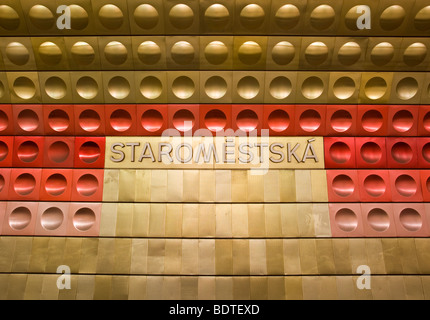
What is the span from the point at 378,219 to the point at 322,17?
3128 mm

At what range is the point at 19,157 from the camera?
226 inches

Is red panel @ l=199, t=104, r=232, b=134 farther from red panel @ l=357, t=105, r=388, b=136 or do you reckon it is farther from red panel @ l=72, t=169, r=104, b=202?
red panel @ l=357, t=105, r=388, b=136

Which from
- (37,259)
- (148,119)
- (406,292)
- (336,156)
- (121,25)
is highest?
(121,25)

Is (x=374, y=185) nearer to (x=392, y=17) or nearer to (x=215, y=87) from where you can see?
(x=392, y=17)

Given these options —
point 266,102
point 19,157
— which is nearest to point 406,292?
point 266,102

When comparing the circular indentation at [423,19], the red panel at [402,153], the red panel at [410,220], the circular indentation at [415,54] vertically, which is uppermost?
the circular indentation at [423,19]

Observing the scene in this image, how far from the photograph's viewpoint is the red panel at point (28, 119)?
5770mm

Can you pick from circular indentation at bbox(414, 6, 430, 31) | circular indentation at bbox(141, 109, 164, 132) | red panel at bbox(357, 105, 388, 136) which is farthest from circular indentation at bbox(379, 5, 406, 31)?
circular indentation at bbox(141, 109, 164, 132)

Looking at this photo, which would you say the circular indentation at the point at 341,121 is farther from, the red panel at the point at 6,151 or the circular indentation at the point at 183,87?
the red panel at the point at 6,151

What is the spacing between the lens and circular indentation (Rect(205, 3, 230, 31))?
17.3 ft

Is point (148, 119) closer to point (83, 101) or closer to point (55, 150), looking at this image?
point (83, 101)

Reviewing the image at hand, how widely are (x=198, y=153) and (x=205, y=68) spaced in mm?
1313

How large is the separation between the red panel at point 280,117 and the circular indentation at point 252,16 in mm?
1225

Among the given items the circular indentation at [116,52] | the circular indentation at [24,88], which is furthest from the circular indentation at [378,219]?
the circular indentation at [24,88]
